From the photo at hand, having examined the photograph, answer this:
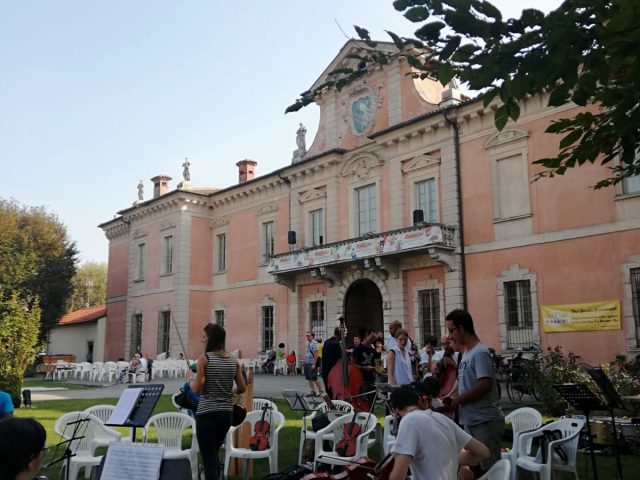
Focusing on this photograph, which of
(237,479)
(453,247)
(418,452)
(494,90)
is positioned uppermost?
(453,247)

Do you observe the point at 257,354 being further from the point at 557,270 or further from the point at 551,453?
the point at 551,453

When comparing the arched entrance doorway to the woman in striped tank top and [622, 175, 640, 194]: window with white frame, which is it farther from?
the woman in striped tank top

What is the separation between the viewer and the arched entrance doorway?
24156 mm

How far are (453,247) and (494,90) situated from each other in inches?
621

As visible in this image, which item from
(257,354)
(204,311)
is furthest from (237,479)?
(204,311)

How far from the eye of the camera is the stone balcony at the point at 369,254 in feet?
64.1

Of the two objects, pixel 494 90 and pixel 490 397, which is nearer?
pixel 494 90

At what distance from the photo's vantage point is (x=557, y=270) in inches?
687

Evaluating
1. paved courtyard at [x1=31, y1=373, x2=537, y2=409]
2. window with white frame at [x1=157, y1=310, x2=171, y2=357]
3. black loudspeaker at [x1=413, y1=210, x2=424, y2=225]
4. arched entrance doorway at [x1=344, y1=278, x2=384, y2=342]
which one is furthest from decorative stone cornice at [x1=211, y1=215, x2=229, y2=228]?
black loudspeaker at [x1=413, y1=210, x2=424, y2=225]

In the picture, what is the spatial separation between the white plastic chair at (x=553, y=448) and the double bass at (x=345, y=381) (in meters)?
Result: 3.79

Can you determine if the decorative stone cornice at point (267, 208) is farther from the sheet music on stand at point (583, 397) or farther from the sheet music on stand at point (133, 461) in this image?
the sheet music on stand at point (133, 461)

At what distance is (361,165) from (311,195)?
311cm

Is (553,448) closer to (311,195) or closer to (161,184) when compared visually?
(311,195)

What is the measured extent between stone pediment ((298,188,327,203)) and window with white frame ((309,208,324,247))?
22.2 inches
